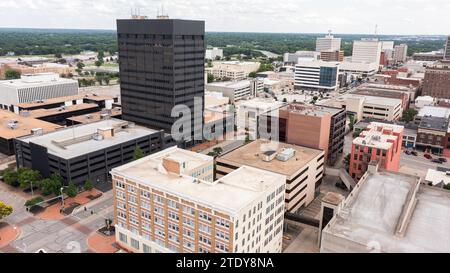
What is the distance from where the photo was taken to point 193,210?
155 feet

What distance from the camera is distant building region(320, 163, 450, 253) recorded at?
44719 mm

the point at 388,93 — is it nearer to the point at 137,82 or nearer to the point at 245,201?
the point at 137,82

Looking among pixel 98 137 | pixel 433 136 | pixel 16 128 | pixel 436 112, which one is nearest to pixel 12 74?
pixel 16 128

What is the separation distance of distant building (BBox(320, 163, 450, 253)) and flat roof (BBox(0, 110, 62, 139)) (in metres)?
80.1

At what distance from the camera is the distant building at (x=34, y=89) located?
138 metres

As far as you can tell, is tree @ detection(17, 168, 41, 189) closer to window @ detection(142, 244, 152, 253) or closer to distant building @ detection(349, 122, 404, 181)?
A: window @ detection(142, 244, 152, 253)

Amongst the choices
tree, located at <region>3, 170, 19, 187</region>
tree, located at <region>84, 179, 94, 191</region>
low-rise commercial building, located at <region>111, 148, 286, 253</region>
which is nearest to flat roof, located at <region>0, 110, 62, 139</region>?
tree, located at <region>3, 170, 19, 187</region>

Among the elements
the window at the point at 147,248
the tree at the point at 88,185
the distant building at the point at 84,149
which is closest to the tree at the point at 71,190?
the tree at the point at 88,185

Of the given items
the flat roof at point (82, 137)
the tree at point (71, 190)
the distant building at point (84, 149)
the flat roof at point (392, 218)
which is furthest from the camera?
the flat roof at point (82, 137)

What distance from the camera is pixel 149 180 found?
52344 millimetres

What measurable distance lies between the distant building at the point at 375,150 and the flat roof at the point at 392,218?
411 inches

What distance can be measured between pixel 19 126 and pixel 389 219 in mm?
97692

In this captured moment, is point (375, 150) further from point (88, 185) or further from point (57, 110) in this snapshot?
point (57, 110)

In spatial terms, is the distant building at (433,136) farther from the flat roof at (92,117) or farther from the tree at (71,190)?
the tree at (71,190)
